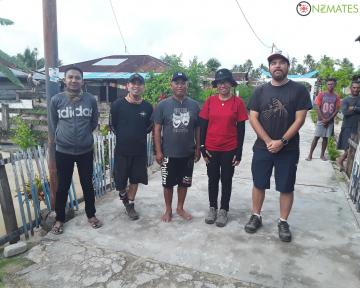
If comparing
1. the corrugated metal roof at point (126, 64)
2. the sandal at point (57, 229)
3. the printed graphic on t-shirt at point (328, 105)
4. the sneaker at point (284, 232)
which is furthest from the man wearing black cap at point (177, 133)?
the corrugated metal roof at point (126, 64)

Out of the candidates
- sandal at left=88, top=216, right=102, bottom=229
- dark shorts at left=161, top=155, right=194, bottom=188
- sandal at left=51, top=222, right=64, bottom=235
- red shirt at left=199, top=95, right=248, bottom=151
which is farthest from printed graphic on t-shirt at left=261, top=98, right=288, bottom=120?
sandal at left=51, top=222, right=64, bottom=235

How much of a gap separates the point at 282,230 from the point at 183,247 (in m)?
1.12

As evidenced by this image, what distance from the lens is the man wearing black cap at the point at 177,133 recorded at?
3.54 meters

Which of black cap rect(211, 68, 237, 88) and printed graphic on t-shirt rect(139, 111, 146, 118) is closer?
black cap rect(211, 68, 237, 88)

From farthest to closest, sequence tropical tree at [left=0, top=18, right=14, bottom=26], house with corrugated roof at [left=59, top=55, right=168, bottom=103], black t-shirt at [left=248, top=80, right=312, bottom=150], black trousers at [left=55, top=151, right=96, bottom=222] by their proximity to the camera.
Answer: house with corrugated roof at [left=59, top=55, right=168, bottom=103] → black trousers at [left=55, top=151, right=96, bottom=222] → black t-shirt at [left=248, top=80, right=312, bottom=150] → tropical tree at [left=0, top=18, right=14, bottom=26]

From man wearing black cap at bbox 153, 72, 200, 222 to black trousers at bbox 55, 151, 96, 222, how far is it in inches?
33.1

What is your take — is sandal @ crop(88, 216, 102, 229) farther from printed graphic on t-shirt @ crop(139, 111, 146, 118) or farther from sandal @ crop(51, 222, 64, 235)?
printed graphic on t-shirt @ crop(139, 111, 146, 118)

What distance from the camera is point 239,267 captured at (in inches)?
112

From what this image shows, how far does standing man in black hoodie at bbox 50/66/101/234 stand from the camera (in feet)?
10.9

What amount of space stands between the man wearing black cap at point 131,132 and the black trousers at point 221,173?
33.6 inches

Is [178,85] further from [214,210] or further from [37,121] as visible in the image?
[37,121]

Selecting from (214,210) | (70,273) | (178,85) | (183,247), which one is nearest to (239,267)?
(183,247)

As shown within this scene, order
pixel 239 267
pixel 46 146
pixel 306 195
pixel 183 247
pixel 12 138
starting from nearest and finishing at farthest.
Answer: pixel 239 267 < pixel 183 247 < pixel 46 146 < pixel 306 195 < pixel 12 138

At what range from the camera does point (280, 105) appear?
318 centimetres
